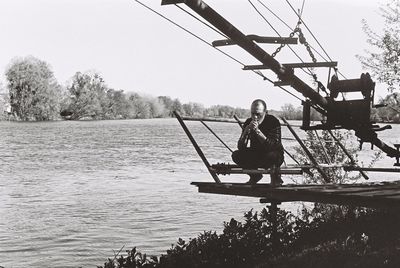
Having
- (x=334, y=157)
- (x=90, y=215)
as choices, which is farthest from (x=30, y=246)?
(x=334, y=157)

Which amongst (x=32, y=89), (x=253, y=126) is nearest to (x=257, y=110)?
(x=253, y=126)

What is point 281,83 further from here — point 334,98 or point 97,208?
point 97,208

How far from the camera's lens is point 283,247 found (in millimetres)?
10523

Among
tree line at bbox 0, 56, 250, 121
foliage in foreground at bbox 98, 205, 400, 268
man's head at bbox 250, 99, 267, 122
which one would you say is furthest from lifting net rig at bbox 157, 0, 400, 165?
tree line at bbox 0, 56, 250, 121

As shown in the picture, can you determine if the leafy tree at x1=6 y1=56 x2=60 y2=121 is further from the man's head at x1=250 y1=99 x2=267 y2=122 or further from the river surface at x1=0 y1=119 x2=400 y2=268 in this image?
the man's head at x1=250 y1=99 x2=267 y2=122

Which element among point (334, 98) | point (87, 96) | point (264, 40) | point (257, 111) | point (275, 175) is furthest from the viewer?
point (87, 96)

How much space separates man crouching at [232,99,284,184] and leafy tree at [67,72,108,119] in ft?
531

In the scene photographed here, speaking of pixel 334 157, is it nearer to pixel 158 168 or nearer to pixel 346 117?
pixel 346 117

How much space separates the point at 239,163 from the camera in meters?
9.99

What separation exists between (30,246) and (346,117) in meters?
14.5

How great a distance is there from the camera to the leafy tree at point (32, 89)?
448ft

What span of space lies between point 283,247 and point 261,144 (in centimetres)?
224

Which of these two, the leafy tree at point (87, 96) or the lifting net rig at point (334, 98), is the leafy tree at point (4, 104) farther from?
the lifting net rig at point (334, 98)

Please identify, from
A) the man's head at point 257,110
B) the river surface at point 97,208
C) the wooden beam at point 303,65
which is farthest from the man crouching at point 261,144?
the river surface at point 97,208
